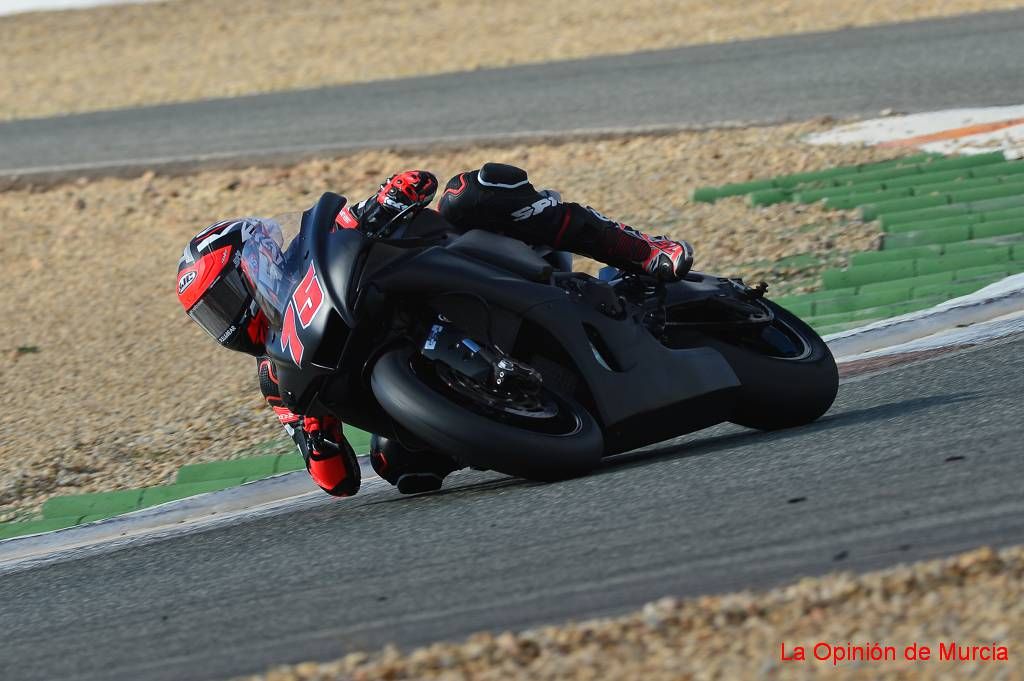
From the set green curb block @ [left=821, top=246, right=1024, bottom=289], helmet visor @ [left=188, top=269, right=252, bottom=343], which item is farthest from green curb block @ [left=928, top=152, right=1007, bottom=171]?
helmet visor @ [left=188, top=269, right=252, bottom=343]

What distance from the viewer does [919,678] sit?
309 cm

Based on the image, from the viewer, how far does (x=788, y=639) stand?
3.37 m

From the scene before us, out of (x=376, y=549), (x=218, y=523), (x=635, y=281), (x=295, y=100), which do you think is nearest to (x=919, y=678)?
(x=376, y=549)

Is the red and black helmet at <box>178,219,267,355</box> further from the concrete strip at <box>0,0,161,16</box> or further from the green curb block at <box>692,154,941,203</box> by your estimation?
the concrete strip at <box>0,0,161,16</box>

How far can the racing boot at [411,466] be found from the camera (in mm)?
5695

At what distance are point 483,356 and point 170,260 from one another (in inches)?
268

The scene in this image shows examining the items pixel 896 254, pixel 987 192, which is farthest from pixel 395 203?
pixel 987 192

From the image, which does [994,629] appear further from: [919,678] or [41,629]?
[41,629]

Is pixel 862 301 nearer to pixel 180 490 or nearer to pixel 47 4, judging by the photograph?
pixel 180 490

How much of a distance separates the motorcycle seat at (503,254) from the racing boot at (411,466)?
33.3 inches

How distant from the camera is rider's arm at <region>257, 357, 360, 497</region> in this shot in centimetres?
559

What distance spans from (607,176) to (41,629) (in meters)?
7.02

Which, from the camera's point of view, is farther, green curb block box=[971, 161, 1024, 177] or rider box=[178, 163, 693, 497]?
green curb block box=[971, 161, 1024, 177]

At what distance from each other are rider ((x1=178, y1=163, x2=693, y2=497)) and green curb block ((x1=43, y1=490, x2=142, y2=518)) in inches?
53.7
